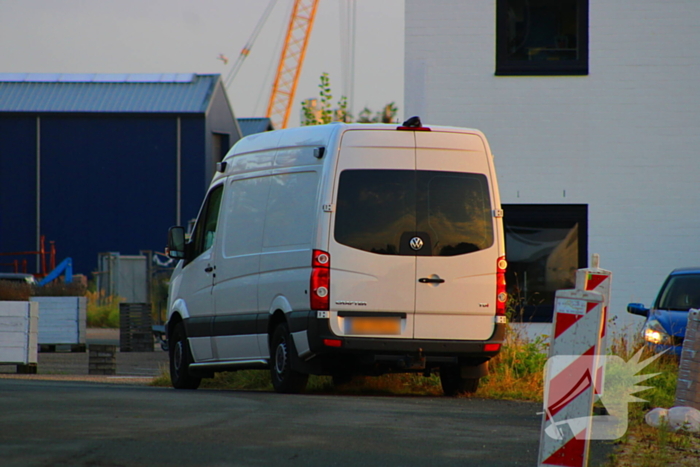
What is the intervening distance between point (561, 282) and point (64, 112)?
3519 cm

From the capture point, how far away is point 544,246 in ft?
52.6

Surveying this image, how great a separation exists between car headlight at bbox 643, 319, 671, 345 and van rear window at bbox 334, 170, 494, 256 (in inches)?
151

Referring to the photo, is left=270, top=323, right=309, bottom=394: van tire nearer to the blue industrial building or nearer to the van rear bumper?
the van rear bumper

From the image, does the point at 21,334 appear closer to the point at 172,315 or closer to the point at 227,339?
the point at 172,315

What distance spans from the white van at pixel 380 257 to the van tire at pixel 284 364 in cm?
1

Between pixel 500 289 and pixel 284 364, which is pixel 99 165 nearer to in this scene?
pixel 284 364

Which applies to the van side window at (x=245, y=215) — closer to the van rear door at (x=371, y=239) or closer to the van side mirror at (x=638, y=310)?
the van rear door at (x=371, y=239)

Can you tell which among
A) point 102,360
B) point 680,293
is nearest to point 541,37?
point 680,293

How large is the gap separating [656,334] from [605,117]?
4.03 meters

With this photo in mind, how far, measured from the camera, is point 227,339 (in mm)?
11484

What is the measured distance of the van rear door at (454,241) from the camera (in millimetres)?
10086

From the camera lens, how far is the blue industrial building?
1866 inches

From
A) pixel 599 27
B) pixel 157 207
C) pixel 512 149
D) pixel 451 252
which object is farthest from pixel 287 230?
pixel 157 207
